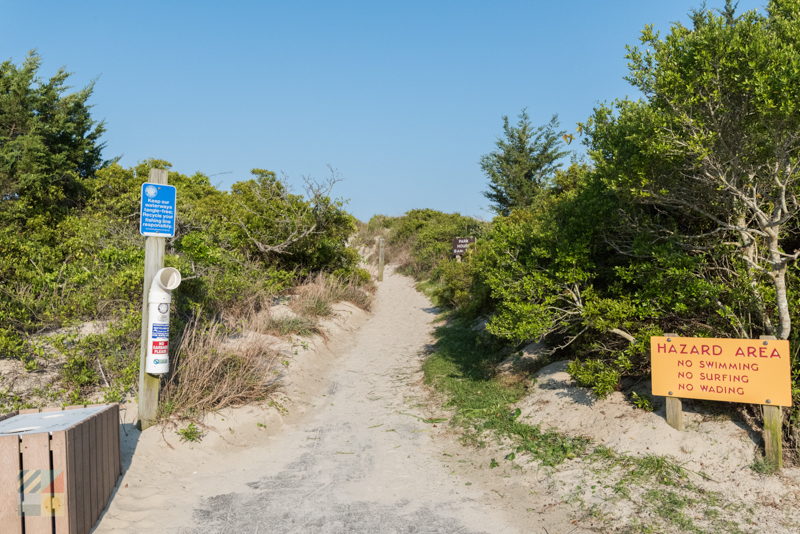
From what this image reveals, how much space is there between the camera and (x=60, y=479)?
3.57 meters

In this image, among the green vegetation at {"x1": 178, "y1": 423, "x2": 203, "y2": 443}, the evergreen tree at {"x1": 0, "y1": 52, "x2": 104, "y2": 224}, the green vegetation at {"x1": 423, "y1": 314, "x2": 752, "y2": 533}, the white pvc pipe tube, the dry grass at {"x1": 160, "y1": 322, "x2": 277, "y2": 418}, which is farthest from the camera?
the evergreen tree at {"x1": 0, "y1": 52, "x2": 104, "y2": 224}

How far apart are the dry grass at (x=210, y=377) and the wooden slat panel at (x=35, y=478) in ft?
8.85

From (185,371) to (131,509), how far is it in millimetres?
2280

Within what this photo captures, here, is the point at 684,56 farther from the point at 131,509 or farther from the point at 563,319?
the point at 131,509

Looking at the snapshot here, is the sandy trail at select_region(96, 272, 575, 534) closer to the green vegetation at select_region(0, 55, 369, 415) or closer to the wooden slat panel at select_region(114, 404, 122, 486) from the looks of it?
the wooden slat panel at select_region(114, 404, 122, 486)

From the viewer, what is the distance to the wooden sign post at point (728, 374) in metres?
4.78

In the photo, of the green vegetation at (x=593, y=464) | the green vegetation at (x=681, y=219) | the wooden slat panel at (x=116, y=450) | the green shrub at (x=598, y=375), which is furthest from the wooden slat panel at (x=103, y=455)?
the green shrub at (x=598, y=375)

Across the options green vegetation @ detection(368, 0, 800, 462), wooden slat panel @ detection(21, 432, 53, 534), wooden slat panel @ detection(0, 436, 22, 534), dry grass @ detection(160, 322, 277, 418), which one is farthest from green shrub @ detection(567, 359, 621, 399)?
wooden slat panel @ detection(0, 436, 22, 534)

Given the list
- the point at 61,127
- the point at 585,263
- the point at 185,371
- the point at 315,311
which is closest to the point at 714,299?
the point at 585,263

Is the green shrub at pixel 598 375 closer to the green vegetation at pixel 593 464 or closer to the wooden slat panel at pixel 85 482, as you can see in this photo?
the green vegetation at pixel 593 464

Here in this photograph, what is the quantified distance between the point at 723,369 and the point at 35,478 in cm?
579

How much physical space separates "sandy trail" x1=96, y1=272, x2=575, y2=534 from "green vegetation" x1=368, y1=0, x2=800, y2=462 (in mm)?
2078

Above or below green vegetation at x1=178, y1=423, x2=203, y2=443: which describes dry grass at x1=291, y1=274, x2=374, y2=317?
above

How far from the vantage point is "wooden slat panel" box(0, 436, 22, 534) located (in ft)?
11.3
